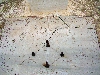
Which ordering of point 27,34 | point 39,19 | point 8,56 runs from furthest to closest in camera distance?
point 39,19 < point 27,34 < point 8,56

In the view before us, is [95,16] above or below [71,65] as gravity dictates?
above

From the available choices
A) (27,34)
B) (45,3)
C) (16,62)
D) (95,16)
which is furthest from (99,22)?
(16,62)

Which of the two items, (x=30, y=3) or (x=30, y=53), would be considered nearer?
(x=30, y=53)

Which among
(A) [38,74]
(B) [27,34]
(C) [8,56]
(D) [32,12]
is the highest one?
(D) [32,12]

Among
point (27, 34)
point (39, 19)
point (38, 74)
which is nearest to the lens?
point (38, 74)

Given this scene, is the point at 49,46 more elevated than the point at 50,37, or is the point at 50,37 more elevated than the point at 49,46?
the point at 50,37

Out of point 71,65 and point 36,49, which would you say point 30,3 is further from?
point 71,65

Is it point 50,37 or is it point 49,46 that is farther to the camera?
point 50,37
